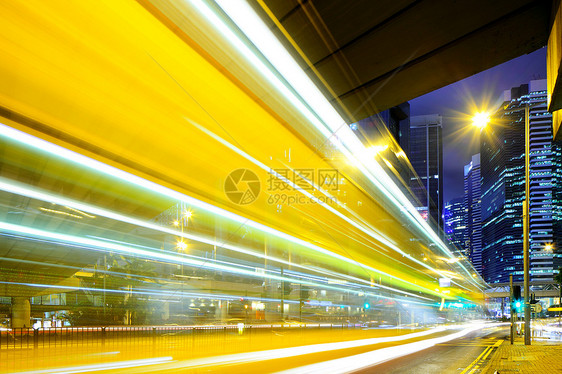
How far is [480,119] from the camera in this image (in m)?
14.1

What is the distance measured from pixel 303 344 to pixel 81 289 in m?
8.26

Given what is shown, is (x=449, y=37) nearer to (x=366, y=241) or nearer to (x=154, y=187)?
(x=154, y=187)

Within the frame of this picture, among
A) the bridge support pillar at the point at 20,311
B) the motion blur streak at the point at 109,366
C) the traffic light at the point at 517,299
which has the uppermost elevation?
the bridge support pillar at the point at 20,311

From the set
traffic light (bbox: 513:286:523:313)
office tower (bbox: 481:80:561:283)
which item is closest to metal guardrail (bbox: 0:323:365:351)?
traffic light (bbox: 513:286:523:313)

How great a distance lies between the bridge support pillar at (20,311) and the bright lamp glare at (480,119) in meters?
14.4

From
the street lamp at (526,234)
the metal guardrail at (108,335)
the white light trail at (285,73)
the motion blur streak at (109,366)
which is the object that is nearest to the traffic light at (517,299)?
the street lamp at (526,234)

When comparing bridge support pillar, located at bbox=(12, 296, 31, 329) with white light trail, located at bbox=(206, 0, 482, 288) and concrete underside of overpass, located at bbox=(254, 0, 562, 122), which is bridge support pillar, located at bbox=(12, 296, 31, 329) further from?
concrete underside of overpass, located at bbox=(254, 0, 562, 122)

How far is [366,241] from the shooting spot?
1616cm

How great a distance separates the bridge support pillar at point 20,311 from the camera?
207 inches

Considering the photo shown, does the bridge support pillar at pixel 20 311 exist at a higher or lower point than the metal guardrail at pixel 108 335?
higher

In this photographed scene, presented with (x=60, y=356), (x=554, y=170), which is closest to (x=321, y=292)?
(x=60, y=356)

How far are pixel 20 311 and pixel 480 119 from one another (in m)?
14.7

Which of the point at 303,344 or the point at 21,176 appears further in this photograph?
the point at 303,344

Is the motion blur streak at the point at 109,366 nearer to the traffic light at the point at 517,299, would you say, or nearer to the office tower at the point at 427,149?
the traffic light at the point at 517,299
